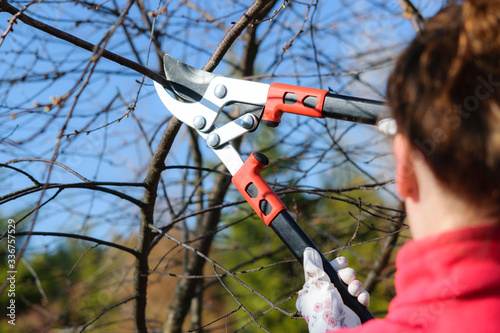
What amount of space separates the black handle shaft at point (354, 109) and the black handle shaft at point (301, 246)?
0.30 m

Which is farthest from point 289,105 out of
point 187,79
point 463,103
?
point 463,103

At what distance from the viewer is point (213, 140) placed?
137 cm

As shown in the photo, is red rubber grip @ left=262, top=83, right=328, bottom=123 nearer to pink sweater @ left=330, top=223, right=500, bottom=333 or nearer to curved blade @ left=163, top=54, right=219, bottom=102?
curved blade @ left=163, top=54, right=219, bottom=102

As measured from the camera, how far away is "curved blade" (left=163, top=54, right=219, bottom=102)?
1.37 meters

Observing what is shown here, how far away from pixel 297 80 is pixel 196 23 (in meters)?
0.71

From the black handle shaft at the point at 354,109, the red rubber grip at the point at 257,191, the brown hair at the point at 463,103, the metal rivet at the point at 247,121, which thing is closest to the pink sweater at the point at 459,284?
the brown hair at the point at 463,103

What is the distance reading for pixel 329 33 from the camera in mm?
3031

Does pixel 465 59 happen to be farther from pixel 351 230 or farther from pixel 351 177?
pixel 351 177

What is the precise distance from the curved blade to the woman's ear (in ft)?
2.31

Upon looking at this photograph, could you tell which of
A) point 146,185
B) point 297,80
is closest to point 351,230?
point 297,80

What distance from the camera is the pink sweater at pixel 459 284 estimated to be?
2.29 ft

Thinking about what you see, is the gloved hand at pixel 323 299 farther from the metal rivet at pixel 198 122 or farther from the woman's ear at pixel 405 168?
the metal rivet at pixel 198 122

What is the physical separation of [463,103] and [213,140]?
0.81 metres

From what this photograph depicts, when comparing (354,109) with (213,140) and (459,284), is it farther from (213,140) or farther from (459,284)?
(459,284)
